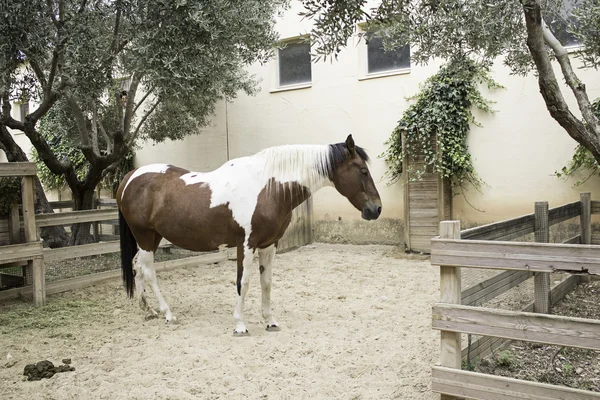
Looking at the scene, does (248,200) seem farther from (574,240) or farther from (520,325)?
(574,240)

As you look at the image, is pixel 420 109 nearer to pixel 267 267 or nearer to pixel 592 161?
pixel 592 161

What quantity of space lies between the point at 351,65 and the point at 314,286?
16.0 feet

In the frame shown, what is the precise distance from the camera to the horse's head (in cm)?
452

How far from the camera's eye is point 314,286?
252 inches

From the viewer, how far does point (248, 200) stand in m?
4.58

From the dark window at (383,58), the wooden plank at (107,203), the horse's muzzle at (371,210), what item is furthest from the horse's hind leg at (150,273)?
the dark window at (383,58)

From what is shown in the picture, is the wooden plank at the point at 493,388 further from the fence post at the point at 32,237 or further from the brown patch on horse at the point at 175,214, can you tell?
the fence post at the point at 32,237

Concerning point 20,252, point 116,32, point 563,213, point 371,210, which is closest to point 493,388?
point 371,210

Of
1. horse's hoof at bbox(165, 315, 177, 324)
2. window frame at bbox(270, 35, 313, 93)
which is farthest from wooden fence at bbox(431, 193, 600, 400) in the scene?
window frame at bbox(270, 35, 313, 93)

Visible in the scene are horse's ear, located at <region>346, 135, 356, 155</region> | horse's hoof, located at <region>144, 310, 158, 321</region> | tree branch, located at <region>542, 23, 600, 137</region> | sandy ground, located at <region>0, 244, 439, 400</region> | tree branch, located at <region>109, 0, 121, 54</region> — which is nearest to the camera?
sandy ground, located at <region>0, 244, 439, 400</region>

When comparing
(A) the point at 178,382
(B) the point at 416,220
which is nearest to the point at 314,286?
(B) the point at 416,220

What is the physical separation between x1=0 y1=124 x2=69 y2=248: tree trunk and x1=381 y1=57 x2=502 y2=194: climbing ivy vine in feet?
19.5

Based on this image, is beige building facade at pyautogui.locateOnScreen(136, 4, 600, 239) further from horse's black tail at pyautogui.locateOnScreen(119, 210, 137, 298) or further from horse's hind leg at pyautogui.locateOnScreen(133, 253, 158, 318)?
horse's hind leg at pyautogui.locateOnScreen(133, 253, 158, 318)

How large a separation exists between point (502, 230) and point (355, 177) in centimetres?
143
